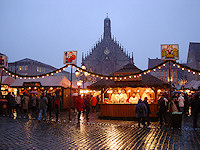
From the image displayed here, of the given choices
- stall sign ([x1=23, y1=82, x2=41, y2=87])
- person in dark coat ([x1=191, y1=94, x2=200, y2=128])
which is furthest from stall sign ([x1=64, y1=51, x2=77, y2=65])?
stall sign ([x1=23, y1=82, x2=41, y2=87])

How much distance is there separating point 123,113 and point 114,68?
4015 centimetres

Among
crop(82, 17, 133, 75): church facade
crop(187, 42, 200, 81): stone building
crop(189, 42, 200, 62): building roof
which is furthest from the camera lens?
crop(82, 17, 133, 75): church facade

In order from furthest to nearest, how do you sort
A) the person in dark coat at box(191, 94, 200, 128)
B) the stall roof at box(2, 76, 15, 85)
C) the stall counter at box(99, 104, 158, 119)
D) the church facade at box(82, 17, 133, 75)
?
the church facade at box(82, 17, 133, 75) < the stall roof at box(2, 76, 15, 85) < the stall counter at box(99, 104, 158, 119) < the person in dark coat at box(191, 94, 200, 128)

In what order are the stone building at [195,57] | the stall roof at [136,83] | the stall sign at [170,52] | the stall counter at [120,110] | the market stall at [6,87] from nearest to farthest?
the stall sign at [170,52] → the stall counter at [120,110] → the stall roof at [136,83] → the market stall at [6,87] → the stone building at [195,57]

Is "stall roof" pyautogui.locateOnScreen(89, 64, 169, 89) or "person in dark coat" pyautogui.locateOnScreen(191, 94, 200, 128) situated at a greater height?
"stall roof" pyautogui.locateOnScreen(89, 64, 169, 89)

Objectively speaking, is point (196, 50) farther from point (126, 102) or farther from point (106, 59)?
point (126, 102)

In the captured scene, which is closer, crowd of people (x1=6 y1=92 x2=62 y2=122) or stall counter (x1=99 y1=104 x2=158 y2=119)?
crowd of people (x1=6 y1=92 x2=62 y2=122)

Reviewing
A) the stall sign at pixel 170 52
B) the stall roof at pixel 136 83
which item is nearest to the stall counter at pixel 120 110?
the stall roof at pixel 136 83

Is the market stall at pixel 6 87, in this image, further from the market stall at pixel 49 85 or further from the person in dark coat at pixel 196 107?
the person in dark coat at pixel 196 107

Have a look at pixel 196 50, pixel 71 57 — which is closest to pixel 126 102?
pixel 71 57

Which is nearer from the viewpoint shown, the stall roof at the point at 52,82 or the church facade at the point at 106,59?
the stall roof at the point at 52,82

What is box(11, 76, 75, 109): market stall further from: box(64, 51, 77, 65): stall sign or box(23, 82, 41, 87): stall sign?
box(64, 51, 77, 65): stall sign

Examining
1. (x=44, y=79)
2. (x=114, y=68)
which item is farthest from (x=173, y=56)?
(x=114, y=68)

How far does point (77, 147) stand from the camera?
19.3ft
